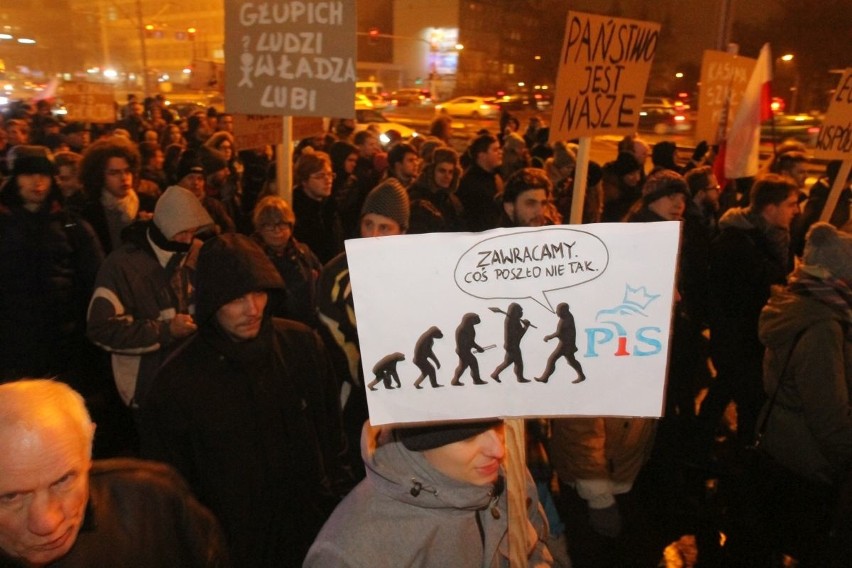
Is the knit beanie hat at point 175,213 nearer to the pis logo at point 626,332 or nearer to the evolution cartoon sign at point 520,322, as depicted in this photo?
the evolution cartoon sign at point 520,322

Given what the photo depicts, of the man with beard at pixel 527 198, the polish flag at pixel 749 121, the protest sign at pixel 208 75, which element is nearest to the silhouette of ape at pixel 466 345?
the man with beard at pixel 527 198

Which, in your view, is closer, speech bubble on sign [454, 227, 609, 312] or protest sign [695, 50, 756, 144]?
speech bubble on sign [454, 227, 609, 312]

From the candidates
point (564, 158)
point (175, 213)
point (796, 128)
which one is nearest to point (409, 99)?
point (796, 128)

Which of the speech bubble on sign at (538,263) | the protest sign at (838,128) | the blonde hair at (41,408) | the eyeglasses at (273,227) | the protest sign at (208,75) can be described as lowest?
the eyeglasses at (273,227)

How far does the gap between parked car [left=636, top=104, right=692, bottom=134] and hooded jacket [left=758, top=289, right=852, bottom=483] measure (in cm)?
2687

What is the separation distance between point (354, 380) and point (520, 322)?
188 centimetres

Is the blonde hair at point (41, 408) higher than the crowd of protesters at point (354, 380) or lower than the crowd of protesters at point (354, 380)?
higher

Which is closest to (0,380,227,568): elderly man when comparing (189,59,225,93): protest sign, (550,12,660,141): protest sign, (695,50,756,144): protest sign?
(550,12,660,141): protest sign

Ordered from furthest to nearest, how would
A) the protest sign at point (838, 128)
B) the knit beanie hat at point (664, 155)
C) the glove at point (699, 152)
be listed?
the glove at point (699, 152) → the knit beanie hat at point (664, 155) → the protest sign at point (838, 128)

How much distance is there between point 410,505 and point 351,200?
18.5 feet

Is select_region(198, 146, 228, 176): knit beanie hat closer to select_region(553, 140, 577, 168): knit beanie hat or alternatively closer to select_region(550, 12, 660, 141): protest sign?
select_region(553, 140, 577, 168): knit beanie hat

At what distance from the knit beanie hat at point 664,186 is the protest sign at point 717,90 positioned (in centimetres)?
300

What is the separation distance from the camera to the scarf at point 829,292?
3.02 metres

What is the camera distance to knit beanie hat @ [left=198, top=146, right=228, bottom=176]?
7.07 metres
